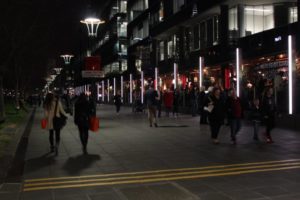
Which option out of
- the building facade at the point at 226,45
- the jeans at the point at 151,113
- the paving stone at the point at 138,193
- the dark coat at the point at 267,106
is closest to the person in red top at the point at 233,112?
the dark coat at the point at 267,106

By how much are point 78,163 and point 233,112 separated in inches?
207

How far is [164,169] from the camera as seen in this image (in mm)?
9508

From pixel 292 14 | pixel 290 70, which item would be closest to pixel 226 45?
pixel 292 14

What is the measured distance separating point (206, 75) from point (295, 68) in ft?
39.0

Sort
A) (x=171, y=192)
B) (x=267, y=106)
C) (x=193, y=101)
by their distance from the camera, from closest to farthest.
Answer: (x=171, y=192)
(x=267, y=106)
(x=193, y=101)

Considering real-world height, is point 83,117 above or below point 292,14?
below

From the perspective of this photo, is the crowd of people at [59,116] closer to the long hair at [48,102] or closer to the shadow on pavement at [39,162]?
the long hair at [48,102]

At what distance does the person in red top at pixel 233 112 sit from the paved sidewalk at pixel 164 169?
440 mm

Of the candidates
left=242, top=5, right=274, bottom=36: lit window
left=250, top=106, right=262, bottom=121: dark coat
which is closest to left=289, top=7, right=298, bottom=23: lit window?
left=242, top=5, right=274, bottom=36: lit window

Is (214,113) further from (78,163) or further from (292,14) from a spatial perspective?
(292,14)

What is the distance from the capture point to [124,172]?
30.5 ft

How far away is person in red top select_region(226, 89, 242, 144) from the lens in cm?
1345

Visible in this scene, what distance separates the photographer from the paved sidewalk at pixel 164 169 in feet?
24.2

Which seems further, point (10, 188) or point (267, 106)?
point (267, 106)
